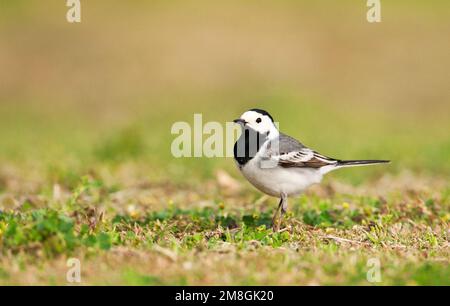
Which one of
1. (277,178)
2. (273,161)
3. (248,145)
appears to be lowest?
(277,178)

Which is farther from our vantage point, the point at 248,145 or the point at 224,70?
the point at 224,70

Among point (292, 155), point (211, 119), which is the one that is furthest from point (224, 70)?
point (292, 155)

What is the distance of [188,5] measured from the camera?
22344 millimetres

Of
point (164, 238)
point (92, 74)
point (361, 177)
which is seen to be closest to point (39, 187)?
point (164, 238)

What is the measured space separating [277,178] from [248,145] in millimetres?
418

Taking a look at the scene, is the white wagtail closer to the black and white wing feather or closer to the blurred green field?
the black and white wing feather

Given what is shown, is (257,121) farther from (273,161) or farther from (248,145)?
(273,161)

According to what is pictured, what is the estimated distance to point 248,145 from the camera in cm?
737

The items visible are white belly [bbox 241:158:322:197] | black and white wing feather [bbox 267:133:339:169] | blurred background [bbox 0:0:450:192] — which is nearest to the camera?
white belly [bbox 241:158:322:197]

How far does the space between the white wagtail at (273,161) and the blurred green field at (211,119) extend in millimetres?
365

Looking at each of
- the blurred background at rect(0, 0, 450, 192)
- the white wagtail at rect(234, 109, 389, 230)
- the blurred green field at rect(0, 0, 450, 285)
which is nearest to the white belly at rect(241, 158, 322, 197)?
the white wagtail at rect(234, 109, 389, 230)

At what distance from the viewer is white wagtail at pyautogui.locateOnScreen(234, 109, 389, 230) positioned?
23.7 feet

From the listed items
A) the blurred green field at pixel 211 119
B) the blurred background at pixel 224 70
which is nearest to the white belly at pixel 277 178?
the blurred green field at pixel 211 119
